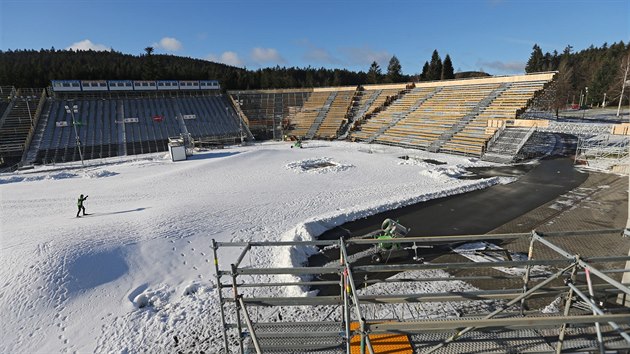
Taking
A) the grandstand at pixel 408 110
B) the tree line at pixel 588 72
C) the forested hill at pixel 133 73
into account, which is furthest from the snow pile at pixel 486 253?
the forested hill at pixel 133 73

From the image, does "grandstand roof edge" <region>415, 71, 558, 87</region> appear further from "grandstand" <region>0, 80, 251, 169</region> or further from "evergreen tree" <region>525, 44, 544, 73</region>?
"evergreen tree" <region>525, 44, 544, 73</region>

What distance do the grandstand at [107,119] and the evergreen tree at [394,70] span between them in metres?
41.9

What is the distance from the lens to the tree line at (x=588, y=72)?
58.4 m

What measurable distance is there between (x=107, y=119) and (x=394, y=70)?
60.2 metres

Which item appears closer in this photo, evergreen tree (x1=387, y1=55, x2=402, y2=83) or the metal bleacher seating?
the metal bleacher seating

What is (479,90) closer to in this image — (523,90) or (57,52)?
(523,90)

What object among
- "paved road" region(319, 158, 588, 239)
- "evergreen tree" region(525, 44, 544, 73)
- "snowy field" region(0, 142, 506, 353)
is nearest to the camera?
"snowy field" region(0, 142, 506, 353)

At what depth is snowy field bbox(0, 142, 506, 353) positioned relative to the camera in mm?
7828

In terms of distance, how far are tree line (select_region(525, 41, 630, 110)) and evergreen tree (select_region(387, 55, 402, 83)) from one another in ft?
102

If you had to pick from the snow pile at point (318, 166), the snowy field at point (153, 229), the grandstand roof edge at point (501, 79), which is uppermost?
the grandstand roof edge at point (501, 79)

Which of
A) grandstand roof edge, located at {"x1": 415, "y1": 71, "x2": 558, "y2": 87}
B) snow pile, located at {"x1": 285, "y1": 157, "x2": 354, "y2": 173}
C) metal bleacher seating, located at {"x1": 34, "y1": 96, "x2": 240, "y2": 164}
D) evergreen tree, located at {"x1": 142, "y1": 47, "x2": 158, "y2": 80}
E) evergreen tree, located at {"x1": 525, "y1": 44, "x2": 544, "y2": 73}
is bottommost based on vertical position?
snow pile, located at {"x1": 285, "y1": 157, "x2": 354, "y2": 173}

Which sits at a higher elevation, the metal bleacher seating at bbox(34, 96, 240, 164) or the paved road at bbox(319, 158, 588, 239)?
the metal bleacher seating at bbox(34, 96, 240, 164)

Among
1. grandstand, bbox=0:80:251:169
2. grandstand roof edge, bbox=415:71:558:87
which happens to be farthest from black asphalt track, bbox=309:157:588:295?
grandstand, bbox=0:80:251:169

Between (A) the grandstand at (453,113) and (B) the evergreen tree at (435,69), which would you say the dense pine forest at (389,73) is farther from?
(A) the grandstand at (453,113)
